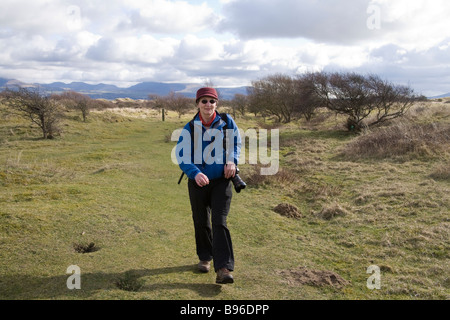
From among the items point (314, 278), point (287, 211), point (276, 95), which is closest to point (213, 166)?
point (314, 278)

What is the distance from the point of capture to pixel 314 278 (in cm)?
465

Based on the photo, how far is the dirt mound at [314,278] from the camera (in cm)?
453

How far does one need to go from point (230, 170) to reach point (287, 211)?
472 cm

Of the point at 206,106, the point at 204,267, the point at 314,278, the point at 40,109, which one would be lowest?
the point at 314,278

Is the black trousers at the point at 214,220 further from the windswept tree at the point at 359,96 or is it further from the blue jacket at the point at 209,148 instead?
the windswept tree at the point at 359,96

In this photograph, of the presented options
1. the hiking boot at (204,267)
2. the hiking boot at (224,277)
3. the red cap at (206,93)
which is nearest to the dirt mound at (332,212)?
the hiking boot at (204,267)

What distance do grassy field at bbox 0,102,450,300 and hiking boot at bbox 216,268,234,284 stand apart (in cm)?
11

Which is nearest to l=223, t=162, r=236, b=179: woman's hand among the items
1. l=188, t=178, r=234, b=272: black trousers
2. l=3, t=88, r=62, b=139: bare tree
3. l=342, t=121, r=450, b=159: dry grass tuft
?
l=188, t=178, r=234, b=272: black trousers

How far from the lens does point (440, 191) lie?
Result: 8602 millimetres

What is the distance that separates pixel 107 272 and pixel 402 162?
12.3 metres

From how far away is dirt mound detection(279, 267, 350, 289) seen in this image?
4.53 meters

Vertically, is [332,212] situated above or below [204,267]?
below

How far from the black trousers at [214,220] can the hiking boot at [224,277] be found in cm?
5

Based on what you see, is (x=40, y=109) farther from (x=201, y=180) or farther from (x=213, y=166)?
(x=201, y=180)
